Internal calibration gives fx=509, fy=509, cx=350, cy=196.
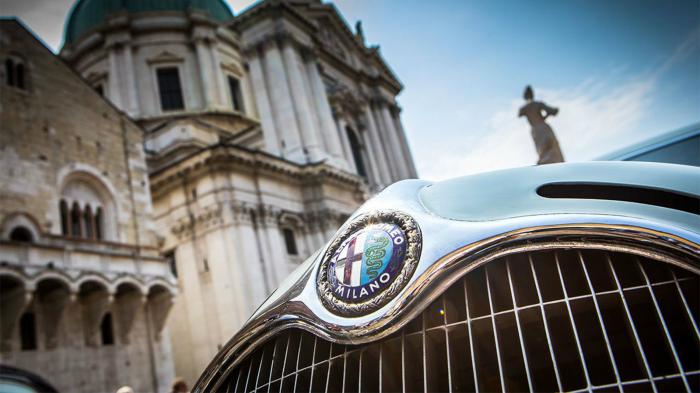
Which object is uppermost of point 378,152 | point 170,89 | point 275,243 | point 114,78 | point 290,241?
point 114,78

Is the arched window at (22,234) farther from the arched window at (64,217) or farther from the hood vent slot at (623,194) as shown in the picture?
the hood vent slot at (623,194)

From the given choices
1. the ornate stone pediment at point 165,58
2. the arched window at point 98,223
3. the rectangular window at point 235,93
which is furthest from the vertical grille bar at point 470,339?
the ornate stone pediment at point 165,58

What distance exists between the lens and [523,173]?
4750 mm

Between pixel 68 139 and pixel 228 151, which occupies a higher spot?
pixel 228 151

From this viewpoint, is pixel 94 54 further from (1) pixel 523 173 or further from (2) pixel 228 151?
(1) pixel 523 173

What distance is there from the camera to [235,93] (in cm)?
4244

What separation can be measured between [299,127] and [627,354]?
1088 inches

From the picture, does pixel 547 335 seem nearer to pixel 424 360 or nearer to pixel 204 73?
pixel 424 360

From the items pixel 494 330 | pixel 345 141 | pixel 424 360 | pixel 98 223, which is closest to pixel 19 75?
pixel 98 223

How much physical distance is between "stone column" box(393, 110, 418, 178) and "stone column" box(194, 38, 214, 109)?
15475 mm

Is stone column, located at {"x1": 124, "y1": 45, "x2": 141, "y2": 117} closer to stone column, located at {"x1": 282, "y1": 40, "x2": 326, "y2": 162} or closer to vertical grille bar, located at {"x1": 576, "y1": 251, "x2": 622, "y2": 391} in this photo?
stone column, located at {"x1": 282, "y1": 40, "x2": 326, "y2": 162}

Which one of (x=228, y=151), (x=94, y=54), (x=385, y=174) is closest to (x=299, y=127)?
(x=228, y=151)

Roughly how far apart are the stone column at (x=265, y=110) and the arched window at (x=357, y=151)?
7.55 metres

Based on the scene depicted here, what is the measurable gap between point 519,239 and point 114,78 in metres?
39.2
